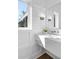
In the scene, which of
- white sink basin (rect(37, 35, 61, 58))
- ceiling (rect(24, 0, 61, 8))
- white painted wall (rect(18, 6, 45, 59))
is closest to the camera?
white sink basin (rect(37, 35, 61, 58))

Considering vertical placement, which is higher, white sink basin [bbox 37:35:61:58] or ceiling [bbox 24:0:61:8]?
ceiling [bbox 24:0:61:8]

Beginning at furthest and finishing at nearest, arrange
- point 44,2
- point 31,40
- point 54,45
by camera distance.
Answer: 1. point 44,2
2. point 31,40
3. point 54,45

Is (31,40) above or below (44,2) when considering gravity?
below

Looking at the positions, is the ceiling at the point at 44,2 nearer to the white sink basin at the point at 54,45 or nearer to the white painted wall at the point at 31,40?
the white painted wall at the point at 31,40

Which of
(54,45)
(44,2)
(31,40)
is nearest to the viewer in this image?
(54,45)

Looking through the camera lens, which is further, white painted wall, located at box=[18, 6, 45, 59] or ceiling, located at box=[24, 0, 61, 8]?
ceiling, located at box=[24, 0, 61, 8]

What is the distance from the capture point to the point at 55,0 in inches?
133

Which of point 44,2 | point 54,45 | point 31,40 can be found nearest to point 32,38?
point 31,40

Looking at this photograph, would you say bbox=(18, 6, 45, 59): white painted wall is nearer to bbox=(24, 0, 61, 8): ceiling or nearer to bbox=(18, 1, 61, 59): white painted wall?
bbox=(18, 1, 61, 59): white painted wall

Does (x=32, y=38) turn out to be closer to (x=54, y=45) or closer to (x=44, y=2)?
(x=44, y=2)

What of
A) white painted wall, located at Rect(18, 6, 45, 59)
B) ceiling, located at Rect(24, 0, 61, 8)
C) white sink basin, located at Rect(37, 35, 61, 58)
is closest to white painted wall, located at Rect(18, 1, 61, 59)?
white painted wall, located at Rect(18, 6, 45, 59)

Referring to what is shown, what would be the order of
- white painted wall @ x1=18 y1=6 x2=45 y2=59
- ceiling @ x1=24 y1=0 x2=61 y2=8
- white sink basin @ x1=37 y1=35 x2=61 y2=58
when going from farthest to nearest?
ceiling @ x1=24 y1=0 x2=61 y2=8
white painted wall @ x1=18 y1=6 x2=45 y2=59
white sink basin @ x1=37 y1=35 x2=61 y2=58
